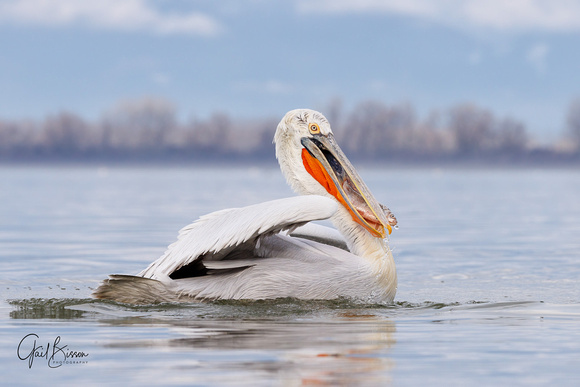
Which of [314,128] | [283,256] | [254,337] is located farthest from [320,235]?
[254,337]

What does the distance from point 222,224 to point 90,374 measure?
2.22 meters

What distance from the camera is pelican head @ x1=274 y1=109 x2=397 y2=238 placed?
7176 mm

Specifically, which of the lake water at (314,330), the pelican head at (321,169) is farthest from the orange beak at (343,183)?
the lake water at (314,330)

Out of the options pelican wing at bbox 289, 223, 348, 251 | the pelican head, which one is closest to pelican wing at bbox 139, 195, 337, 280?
the pelican head

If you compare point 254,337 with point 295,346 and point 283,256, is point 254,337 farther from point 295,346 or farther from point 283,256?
point 283,256

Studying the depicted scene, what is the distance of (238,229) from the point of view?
6.09 metres

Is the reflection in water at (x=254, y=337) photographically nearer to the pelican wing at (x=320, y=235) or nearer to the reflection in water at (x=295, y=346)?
the reflection in water at (x=295, y=346)

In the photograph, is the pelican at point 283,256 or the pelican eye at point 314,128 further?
the pelican eye at point 314,128

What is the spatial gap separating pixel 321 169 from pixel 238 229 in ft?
5.07

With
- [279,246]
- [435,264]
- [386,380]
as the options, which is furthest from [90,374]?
[435,264]

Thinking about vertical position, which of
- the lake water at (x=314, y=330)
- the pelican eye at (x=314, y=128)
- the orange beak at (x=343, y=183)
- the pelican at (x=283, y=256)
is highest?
the pelican eye at (x=314, y=128)

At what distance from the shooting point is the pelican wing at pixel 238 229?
6.00 m

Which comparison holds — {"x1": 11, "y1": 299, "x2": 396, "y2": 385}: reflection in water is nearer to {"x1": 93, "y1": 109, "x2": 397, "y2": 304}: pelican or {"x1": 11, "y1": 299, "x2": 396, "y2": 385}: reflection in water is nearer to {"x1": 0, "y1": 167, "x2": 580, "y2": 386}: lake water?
{"x1": 0, "y1": 167, "x2": 580, "y2": 386}: lake water

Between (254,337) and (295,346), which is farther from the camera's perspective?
(254,337)
